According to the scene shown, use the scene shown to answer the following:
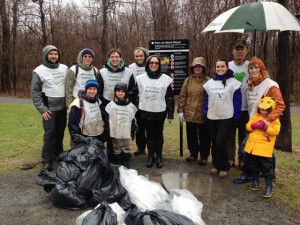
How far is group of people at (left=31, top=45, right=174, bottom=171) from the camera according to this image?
5.28 metres

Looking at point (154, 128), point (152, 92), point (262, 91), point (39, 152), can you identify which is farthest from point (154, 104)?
point (39, 152)

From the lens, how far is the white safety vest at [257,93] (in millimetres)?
4800

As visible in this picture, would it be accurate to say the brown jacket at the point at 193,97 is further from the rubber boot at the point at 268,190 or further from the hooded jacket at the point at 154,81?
the rubber boot at the point at 268,190

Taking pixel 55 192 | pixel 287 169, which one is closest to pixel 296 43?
pixel 287 169

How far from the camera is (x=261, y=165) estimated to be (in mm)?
4688

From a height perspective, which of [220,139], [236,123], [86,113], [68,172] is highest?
Result: [86,113]

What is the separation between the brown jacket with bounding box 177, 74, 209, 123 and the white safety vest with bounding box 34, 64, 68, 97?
7.14ft

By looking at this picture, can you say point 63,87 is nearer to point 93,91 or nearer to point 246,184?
point 93,91

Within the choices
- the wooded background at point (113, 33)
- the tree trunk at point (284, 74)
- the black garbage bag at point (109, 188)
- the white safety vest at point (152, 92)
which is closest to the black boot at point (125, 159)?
the white safety vest at point (152, 92)

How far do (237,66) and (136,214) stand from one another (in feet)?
10.7

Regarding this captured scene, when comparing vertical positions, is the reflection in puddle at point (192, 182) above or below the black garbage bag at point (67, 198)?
below

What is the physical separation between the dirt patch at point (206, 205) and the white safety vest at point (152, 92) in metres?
1.17

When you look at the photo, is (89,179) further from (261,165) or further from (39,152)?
(39,152)

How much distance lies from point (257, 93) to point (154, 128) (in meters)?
1.91
